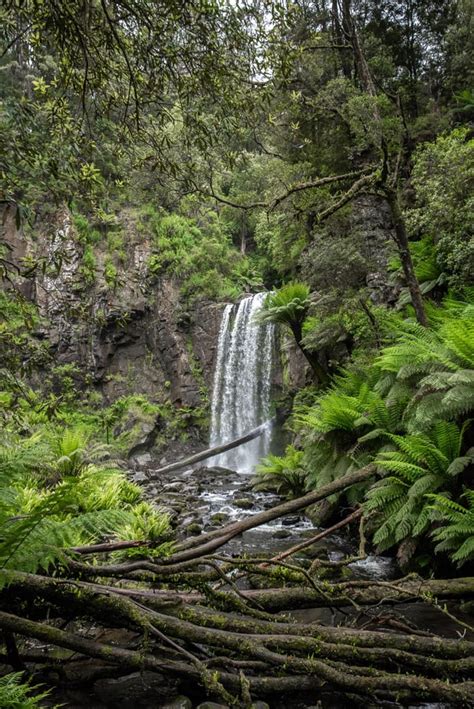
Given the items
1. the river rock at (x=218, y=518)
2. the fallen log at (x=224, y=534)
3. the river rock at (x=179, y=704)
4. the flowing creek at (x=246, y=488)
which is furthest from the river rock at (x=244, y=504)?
the river rock at (x=179, y=704)

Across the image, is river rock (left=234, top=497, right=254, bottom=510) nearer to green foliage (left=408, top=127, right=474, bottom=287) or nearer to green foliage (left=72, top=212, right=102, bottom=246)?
green foliage (left=408, top=127, right=474, bottom=287)

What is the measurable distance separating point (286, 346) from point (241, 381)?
16.9 ft

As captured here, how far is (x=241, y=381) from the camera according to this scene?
1745 cm

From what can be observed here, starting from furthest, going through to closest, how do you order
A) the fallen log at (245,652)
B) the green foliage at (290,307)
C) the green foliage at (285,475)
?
the green foliage at (290,307)
the green foliage at (285,475)
the fallen log at (245,652)

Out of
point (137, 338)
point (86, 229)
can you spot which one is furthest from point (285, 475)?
point (86, 229)

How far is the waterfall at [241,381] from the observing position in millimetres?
16719

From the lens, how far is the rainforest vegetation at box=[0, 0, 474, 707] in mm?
2072

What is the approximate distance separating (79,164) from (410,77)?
12.3 meters

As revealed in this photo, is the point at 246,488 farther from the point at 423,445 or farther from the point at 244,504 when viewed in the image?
the point at 423,445

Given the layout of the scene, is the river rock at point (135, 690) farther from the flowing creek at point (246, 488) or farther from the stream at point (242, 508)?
the flowing creek at point (246, 488)

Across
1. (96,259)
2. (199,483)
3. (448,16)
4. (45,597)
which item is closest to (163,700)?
(45,597)

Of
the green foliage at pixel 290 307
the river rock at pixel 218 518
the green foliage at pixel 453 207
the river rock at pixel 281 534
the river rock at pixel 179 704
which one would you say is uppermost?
the green foliage at pixel 453 207

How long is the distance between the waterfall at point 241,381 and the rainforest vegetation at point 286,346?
3.83 metres

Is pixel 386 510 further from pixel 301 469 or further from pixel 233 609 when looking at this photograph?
pixel 301 469
